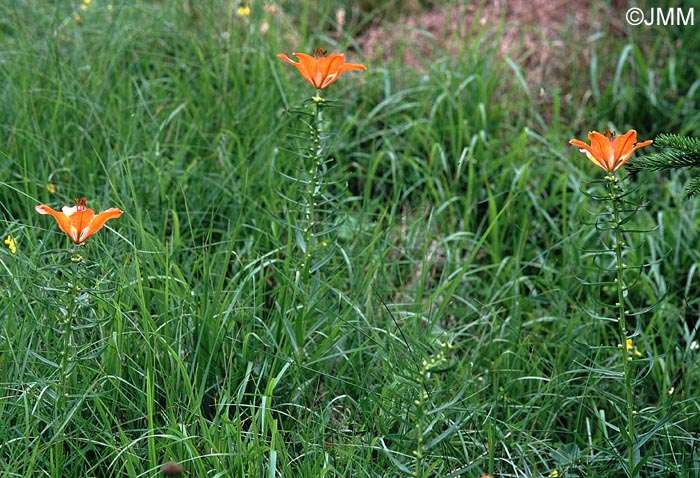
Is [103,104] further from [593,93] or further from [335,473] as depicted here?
[593,93]

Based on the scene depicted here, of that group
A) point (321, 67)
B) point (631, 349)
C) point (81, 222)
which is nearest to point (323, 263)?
point (321, 67)

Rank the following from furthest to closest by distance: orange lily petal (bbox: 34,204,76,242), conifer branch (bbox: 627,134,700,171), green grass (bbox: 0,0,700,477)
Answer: green grass (bbox: 0,0,700,477), conifer branch (bbox: 627,134,700,171), orange lily petal (bbox: 34,204,76,242)

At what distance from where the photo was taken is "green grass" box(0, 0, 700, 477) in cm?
212

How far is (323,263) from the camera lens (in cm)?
230

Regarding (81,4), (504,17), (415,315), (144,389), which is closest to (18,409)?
(144,389)

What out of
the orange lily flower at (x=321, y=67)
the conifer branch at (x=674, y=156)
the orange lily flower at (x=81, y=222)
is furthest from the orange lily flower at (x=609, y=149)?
the orange lily flower at (x=81, y=222)

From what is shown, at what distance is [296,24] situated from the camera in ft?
14.9

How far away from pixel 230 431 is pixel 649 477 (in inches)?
44.0

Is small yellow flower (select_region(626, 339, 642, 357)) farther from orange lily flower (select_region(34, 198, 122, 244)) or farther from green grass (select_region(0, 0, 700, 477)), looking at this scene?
orange lily flower (select_region(34, 198, 122, 244))

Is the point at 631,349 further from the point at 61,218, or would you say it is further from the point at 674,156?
the point at 61,218

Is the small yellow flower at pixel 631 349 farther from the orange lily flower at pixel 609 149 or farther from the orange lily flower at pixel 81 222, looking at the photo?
the orange lily flower at pixel 81 222

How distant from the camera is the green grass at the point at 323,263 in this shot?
6.96ft

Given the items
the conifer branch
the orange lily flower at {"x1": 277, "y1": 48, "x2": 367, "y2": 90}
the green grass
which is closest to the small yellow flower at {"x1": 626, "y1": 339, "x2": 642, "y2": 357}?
the green grass

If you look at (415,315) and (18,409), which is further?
(415,315)
